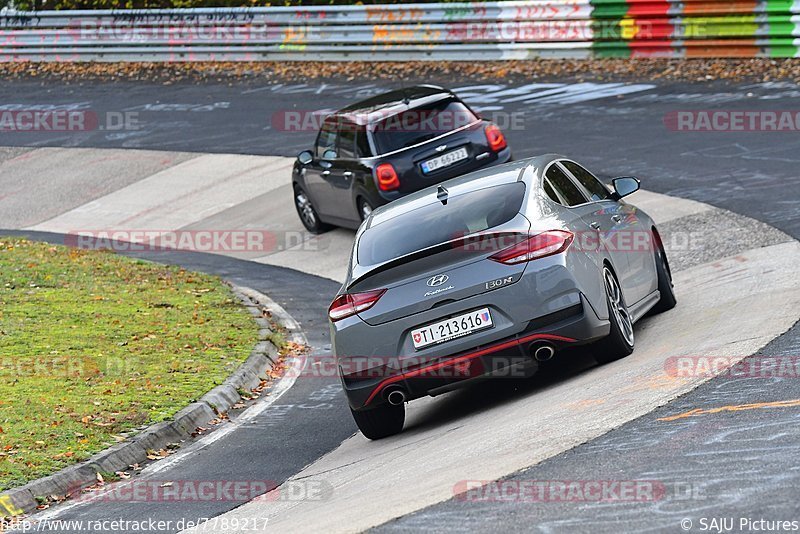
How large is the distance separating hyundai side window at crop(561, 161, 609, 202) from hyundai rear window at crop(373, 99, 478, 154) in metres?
5.74

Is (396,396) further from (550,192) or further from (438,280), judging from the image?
(550,192)

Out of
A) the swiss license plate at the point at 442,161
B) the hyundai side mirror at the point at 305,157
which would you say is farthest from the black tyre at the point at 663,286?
the hyundai side mirror at the point at 305,157

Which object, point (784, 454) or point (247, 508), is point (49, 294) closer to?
point (247, 508)

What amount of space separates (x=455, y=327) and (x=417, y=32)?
68.8 feet

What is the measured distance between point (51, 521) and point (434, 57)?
21.8 m

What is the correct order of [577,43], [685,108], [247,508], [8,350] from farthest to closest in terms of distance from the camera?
[577,43]
[685,108]
[8,350]
[247,508]

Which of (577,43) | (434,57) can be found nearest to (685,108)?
(577,43)

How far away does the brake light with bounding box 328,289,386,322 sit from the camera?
902cm

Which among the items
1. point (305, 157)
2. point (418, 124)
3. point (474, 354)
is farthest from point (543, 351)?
point (305, 157)

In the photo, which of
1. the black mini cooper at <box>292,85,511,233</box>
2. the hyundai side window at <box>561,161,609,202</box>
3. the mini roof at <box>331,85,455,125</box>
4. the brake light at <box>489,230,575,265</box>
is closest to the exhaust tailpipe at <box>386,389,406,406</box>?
the brake light at <box>489,230,575,265</box>

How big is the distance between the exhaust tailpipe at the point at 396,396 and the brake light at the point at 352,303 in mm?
597

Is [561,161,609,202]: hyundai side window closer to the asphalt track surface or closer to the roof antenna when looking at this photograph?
the roof antenna

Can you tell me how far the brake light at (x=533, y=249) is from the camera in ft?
29.1

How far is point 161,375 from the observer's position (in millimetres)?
11875
